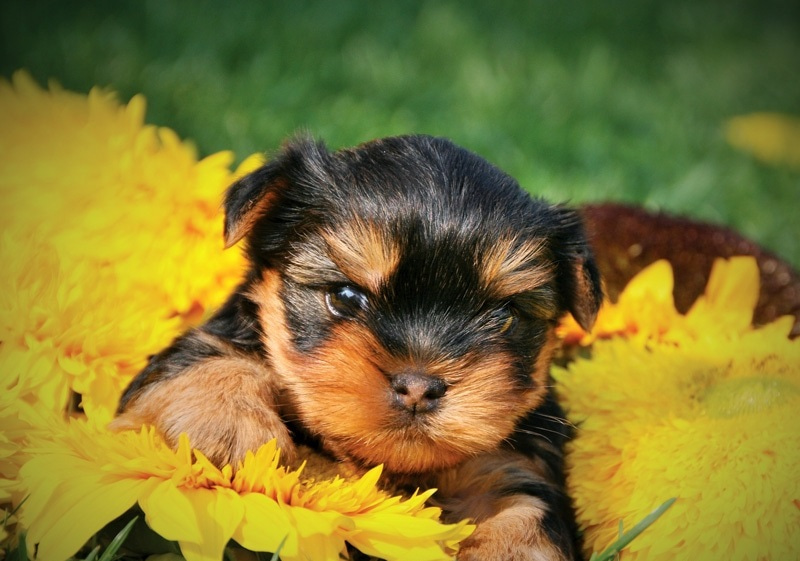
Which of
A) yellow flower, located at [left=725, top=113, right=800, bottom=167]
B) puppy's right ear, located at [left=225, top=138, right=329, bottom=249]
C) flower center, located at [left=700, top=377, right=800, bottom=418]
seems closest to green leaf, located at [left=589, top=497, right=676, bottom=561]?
flower center, located at [left=700, top=377, right=800, bottom=418]

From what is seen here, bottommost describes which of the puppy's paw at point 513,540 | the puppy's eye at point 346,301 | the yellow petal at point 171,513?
the puppy's paw at point 513,540

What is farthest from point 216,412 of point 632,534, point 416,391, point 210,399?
point 632,534

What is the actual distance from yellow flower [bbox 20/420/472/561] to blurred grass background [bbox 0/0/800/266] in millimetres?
1813

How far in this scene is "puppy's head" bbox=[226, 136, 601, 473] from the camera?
218 centimetres

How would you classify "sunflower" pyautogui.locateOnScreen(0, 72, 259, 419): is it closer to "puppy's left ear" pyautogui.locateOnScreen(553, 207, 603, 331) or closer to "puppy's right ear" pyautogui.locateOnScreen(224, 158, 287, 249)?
"puppy's right ear" pyautogui.locateOnScreen(224, 158, 287, 249)

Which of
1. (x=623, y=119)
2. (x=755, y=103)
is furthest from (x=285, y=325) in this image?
(x=755, y=103)

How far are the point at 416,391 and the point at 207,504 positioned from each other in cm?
53

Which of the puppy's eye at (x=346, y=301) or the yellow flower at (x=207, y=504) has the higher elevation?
the puppy's eye at (x=346, y=301)

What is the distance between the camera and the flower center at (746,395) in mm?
2600

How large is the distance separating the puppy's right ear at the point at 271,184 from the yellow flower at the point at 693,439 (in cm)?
106

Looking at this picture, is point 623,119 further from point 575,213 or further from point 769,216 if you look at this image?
point 575,213

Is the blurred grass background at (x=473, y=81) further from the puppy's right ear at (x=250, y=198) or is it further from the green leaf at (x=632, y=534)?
the green leaf at (x=632, y=534)

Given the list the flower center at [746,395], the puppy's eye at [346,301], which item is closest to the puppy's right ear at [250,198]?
the puppy's eye at [346,301]

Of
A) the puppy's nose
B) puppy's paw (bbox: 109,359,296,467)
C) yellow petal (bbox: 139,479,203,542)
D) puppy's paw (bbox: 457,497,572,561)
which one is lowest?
puppy's paw (bbox: 457,497,572,561)
